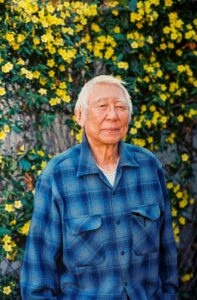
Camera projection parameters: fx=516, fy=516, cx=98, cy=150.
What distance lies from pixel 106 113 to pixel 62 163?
0.28 meters

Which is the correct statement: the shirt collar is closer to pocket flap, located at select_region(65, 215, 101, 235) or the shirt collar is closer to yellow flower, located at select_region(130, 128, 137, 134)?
pocket flap, located at select_region(65, 215, 101, 235)

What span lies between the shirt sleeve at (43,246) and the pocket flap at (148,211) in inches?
12.9

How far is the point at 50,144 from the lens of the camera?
11.0 ft

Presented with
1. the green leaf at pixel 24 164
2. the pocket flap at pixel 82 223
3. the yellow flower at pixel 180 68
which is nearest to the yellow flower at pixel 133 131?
the yellow flower at pixel 180 68

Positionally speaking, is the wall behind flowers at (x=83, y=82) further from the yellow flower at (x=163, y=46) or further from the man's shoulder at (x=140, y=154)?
the man's shoulder at (x=140, y=154)

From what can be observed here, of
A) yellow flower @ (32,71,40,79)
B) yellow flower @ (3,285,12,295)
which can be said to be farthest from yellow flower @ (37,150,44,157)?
yellow flower @ (3,285,12,295)

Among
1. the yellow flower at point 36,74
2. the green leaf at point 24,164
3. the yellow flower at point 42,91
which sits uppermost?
the yellow flower at point 36,74

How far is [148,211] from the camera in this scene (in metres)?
2.19

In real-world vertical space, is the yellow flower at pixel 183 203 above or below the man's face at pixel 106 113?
below

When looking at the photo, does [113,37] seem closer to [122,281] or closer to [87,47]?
[87,47]

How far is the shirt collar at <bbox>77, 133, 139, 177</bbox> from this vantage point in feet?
7.06

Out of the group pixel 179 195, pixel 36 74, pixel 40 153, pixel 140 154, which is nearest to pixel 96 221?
pixel 140 154

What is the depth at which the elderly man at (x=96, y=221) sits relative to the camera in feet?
6.86

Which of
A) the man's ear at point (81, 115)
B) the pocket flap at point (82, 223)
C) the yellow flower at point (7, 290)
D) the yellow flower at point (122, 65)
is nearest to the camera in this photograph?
the pocket flap at point (82, 223)
